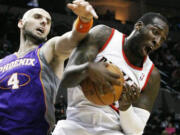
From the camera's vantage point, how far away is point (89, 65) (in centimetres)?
221

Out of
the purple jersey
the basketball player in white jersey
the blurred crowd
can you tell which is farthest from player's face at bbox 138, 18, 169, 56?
the blurred crowd

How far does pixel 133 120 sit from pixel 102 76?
71cm

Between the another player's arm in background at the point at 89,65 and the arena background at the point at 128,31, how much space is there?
14.8 feet

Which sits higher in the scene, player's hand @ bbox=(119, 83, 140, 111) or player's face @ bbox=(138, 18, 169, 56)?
player's face @ bbox=(138, 18, 169, 56)

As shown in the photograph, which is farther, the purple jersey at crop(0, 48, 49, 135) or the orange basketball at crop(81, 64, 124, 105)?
the purple jersey at crop(0, 48, 49, 135)

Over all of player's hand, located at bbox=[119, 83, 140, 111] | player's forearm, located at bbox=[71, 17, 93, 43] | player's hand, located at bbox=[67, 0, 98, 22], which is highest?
player's hand, located at bbox=[67, 0, 98, 22]

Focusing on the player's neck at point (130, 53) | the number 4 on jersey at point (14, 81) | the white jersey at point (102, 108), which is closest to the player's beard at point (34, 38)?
the number 4 on jersey at point (14, 81)

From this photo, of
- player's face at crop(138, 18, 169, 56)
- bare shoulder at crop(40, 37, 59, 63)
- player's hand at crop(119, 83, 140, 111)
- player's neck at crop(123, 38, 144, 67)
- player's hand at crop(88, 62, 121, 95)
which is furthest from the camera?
bare shoulder at crop(40, 37, 59, 63)

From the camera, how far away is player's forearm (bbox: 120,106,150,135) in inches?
105

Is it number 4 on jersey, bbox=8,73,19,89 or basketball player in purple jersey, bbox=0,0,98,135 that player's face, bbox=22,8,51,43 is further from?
number 4 on jersey, bbox=8,73,19,89

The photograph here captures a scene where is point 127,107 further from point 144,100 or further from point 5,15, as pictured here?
point 5,15

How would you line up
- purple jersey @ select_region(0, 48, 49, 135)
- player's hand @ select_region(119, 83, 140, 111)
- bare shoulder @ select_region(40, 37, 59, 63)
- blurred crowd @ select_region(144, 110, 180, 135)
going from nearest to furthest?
player's hand @ select_region(119, 83, 140, 111), purple jersey @ select_region(0, 48, 49, 135), bare shoulder @ select_region(40, 37, 59, 63), blurred crowd @ select_region(144, 110, 180, 135)

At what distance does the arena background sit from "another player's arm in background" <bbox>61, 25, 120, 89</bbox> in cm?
450

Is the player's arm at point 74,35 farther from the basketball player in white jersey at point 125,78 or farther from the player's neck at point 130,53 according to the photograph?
the player's neck at point 130,53
